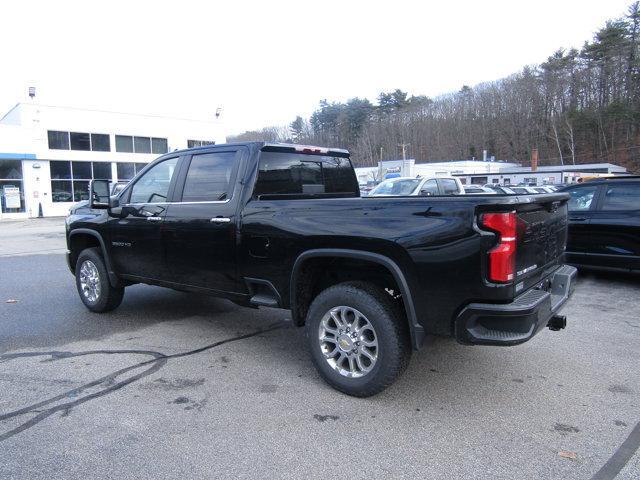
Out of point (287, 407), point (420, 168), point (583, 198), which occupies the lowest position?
point (287, 407)

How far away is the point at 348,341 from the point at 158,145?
120 ft

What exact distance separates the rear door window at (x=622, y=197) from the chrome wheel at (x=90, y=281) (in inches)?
297

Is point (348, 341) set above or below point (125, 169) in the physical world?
below

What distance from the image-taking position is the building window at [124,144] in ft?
113

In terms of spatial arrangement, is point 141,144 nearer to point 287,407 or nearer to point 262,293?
point 262,293

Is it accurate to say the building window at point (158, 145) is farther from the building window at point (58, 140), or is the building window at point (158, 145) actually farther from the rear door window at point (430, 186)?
the rear door window at point (430, 186)

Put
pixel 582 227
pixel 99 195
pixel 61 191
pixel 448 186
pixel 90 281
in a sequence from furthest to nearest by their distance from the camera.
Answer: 1. pixel 61 191
2. pixel 448 186
3. pixel 582 227
4. pixel 90 281
5. pixel 99 195

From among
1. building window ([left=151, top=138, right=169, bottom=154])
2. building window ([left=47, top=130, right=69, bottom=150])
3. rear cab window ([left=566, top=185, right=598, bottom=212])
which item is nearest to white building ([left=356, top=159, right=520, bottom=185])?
building window ([left=151, top=138, right=169, bottom=154])

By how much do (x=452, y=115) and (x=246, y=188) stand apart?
11098cm

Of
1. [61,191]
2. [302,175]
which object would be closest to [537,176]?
[61,191]

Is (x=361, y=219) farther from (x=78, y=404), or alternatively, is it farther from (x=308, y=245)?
(x=78, y=404)

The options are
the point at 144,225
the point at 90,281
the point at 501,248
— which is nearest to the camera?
the point at 501,248

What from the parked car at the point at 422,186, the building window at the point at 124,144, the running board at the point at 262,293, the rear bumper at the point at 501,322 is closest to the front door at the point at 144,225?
the running board at the point at 262,293

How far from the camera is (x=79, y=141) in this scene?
32.4 metres
